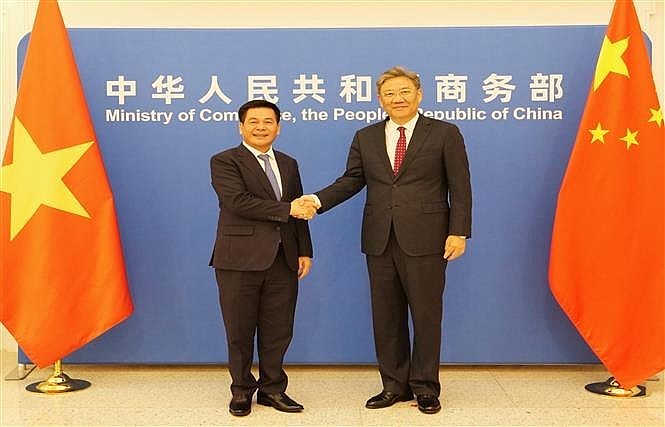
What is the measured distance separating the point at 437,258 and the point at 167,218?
1.50 metres

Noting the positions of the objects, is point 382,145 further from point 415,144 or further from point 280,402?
point 280,402

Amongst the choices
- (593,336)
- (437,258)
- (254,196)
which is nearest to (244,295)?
(254,196)

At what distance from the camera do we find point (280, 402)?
11.4ft

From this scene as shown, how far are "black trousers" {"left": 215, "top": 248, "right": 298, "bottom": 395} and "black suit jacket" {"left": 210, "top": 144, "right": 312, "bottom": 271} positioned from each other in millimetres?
64


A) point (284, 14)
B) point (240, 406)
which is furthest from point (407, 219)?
point (284, 14)

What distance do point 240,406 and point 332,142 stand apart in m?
1.43

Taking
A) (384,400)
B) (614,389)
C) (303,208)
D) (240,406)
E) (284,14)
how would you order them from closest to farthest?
(303,208)
(240,406)
(384,400)
(614,389)
(284,14)

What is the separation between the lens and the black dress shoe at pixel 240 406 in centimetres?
339

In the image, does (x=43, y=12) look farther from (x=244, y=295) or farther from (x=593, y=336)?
(x=593, y=336)

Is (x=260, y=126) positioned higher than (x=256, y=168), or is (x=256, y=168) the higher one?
(x=260, y=126)

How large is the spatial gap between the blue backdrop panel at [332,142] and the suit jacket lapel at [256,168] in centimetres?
74

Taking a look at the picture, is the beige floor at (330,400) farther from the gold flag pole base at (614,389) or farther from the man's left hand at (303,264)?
the man's left hand at (303,264)

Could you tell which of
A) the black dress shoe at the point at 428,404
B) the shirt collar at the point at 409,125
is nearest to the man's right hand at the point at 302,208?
the shirt collar at the point at 409,125

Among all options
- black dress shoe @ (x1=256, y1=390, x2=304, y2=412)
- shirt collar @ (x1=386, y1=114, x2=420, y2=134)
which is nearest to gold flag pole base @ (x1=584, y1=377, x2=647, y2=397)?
black dress shoe @ (x1=256, y1=390, x2=304, y2=412)
